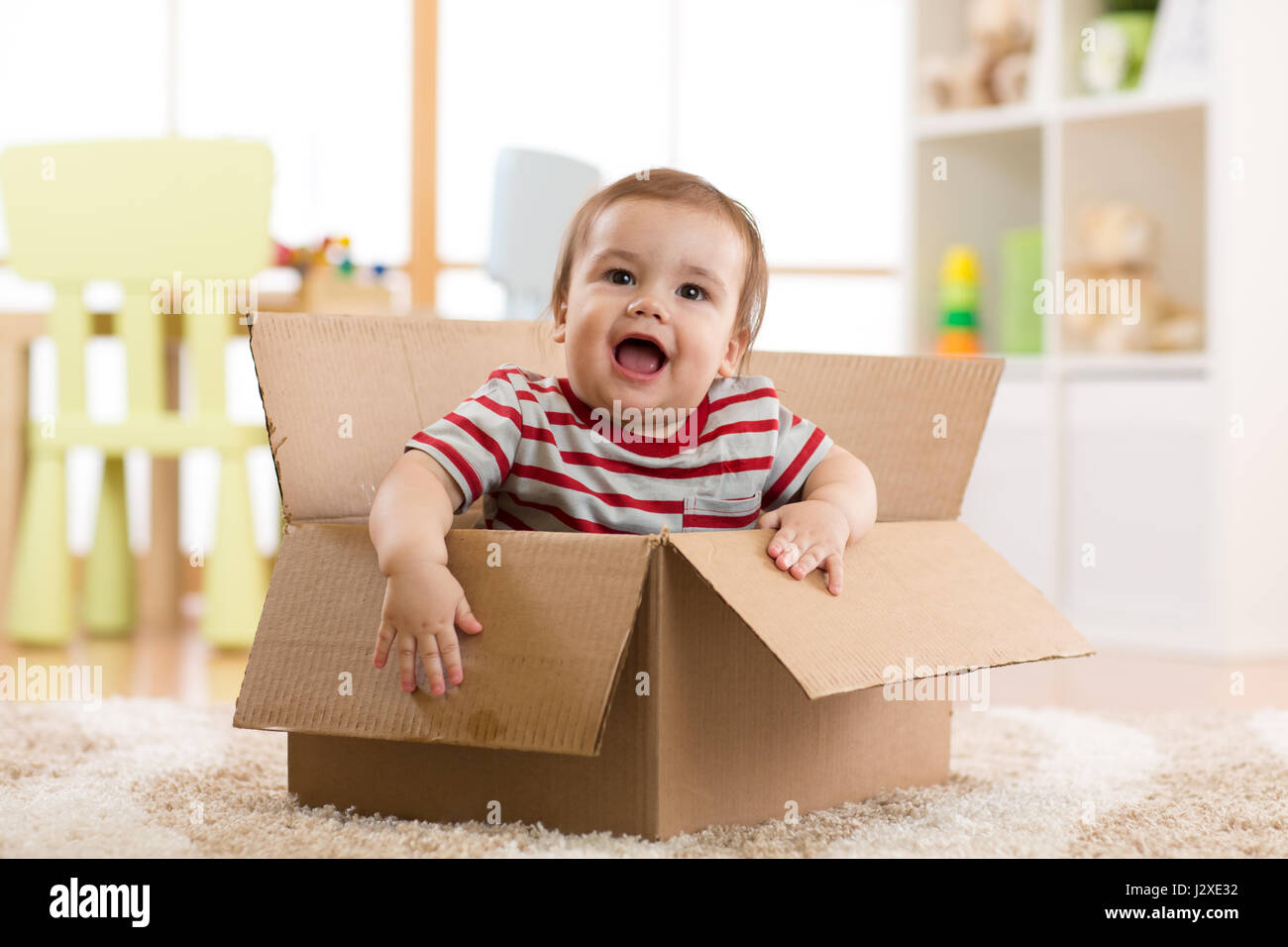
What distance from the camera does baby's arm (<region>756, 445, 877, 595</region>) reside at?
0.88 m

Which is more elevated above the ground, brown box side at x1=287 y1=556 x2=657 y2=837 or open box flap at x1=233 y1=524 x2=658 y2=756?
→ open box flap at x1=233 y1=524 x2=658 y2=756

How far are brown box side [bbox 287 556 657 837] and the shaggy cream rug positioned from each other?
0.02 metres

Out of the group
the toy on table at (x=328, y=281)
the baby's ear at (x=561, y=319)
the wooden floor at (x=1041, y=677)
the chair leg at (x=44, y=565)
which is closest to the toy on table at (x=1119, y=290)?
the wooden floor at (x=1041, y=677)

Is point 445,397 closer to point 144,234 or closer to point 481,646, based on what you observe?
point 481,646

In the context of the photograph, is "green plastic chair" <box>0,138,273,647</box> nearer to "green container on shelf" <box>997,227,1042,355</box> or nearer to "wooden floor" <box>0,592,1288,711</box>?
"wooden floor" <box>0,592,1288,711</box>

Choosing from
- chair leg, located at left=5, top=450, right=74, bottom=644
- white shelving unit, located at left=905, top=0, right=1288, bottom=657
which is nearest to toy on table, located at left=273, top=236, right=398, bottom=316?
chair leg, located at left=5, top=450, right=74, bottom=644

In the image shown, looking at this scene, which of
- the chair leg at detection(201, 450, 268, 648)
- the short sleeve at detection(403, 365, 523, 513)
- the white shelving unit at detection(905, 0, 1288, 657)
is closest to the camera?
the short sleeve at detection(403, 365, 523, 513)

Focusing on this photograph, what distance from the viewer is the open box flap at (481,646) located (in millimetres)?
792

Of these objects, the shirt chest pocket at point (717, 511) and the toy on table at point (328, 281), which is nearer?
the shirt chest pocket at point (717, 511)

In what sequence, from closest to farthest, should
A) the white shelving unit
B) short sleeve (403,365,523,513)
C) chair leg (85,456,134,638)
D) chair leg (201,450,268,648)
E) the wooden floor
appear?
short sleeve (403,365,523,513), the wooden floor, chair leg (201,450,268,648), the white shelving unit, chair leg (85,456,134,638)

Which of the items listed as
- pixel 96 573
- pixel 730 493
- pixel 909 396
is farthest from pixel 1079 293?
pixel 96 573

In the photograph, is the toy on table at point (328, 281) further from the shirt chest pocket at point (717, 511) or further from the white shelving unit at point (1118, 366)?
the shirt chest pocket at point (717, 511)

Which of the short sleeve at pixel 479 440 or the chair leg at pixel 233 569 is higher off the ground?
the short sleeve at pixel 479 440
